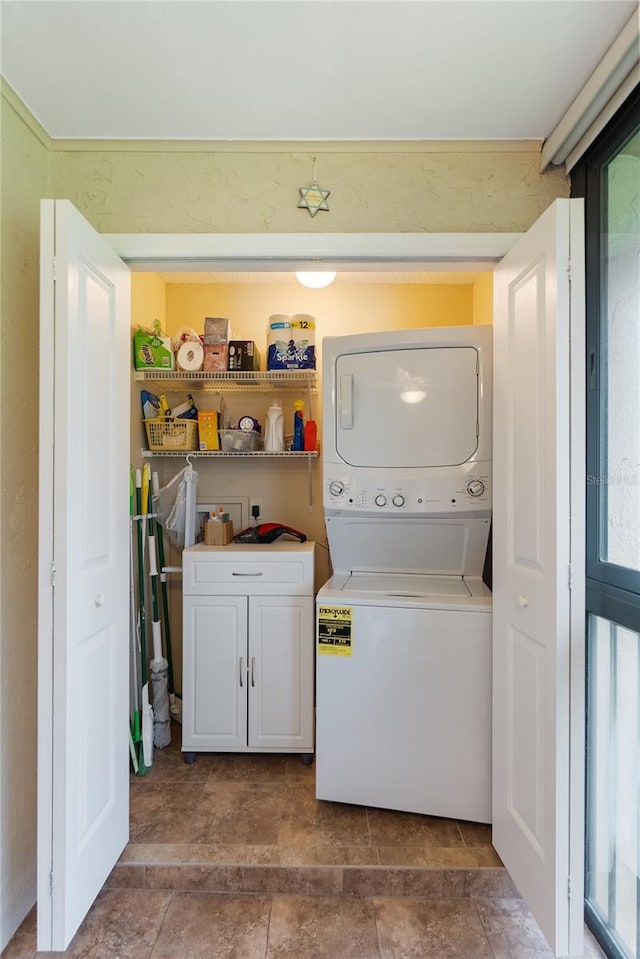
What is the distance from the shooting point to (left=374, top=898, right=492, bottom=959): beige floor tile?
147 centimetres

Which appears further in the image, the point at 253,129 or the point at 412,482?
the point at 412,482

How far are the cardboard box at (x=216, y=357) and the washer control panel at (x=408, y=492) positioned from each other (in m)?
0.91

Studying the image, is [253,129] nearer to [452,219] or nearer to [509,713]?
[452,219]

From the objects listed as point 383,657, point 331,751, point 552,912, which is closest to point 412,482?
point 383,657

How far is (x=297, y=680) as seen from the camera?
233cm

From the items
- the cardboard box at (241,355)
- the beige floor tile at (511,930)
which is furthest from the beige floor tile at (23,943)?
the cardboard box at (241,355)

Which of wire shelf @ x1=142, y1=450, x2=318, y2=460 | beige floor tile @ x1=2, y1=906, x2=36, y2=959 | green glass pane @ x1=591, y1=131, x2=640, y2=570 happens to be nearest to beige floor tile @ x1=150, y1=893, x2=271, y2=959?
beige floor tile @ x1=2, y1=906, x2=36, y2=959

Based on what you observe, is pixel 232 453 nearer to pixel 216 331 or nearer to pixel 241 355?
pixel 241 355

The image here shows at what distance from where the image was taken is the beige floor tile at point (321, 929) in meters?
1.47

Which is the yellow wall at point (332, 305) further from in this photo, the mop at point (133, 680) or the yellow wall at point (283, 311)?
the mop at point (133, 680)

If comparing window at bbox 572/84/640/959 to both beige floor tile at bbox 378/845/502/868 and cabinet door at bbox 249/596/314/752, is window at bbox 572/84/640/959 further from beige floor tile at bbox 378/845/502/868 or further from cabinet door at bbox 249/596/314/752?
cabinet door at bbox 249/596/314/752

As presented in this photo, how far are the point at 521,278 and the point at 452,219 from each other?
0.38 metres

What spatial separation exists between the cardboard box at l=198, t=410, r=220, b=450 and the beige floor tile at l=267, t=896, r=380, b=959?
77.3 inches

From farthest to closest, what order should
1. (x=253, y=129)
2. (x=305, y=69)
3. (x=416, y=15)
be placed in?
(x=253, y=129)
(x=305, y=69)
(x=416, y=15)
